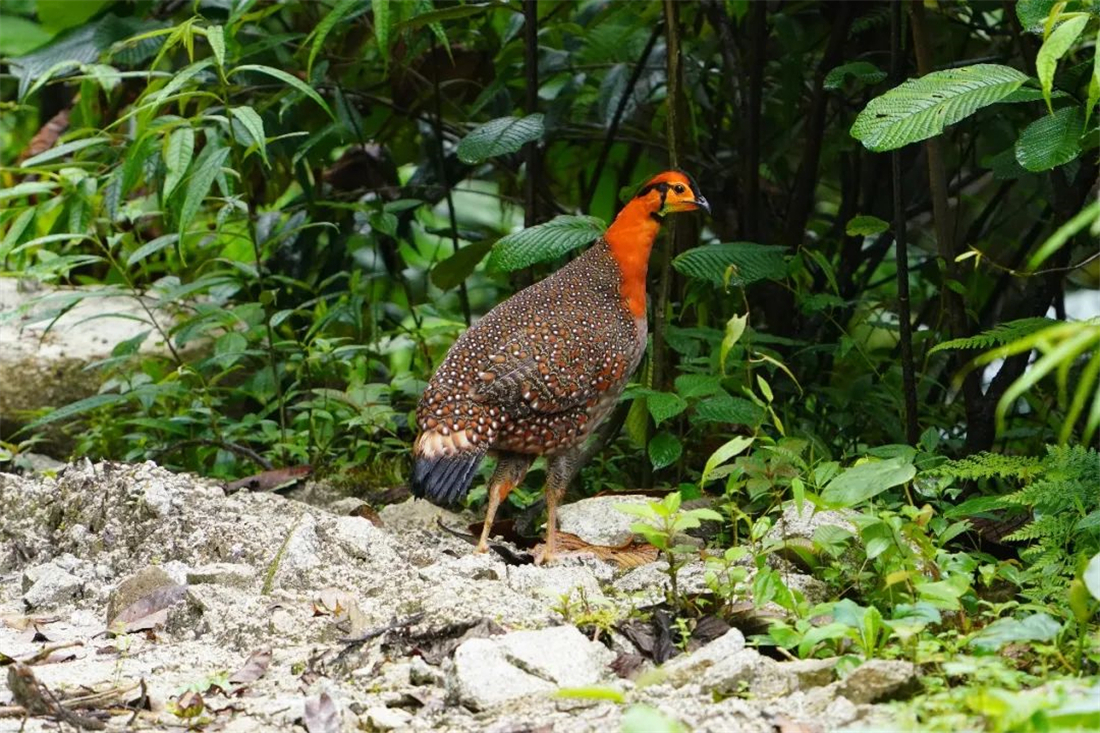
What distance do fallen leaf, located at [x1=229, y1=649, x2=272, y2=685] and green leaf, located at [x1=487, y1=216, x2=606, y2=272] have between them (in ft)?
4.94

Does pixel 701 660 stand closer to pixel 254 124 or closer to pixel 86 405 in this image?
pixel 254 124

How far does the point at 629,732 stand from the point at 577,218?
2627mm

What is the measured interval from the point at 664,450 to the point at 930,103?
147 centimetres

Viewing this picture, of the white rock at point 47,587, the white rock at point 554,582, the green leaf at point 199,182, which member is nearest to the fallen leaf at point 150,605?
the white rock at point 47,587

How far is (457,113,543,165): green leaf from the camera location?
463 cm

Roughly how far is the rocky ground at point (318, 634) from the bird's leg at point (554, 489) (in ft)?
0.28

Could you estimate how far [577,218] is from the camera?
4.57 meters

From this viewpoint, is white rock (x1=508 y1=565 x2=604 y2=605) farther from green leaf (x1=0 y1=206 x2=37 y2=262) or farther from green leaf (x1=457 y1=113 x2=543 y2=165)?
green leaf (x1=0 y1=206 x2=37 y2=262)

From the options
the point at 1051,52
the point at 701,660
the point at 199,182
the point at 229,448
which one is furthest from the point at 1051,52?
the point at 229,448

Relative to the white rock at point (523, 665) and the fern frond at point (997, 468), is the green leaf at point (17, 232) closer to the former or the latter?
the white rock at point (523, 665)

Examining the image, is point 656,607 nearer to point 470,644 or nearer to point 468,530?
point 470,644

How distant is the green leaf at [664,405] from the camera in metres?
4.26

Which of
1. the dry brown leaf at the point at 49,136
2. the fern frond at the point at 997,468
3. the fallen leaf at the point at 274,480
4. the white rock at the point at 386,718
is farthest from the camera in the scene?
the dry brown leaf at the point at 49,136

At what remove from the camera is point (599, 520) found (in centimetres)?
431
